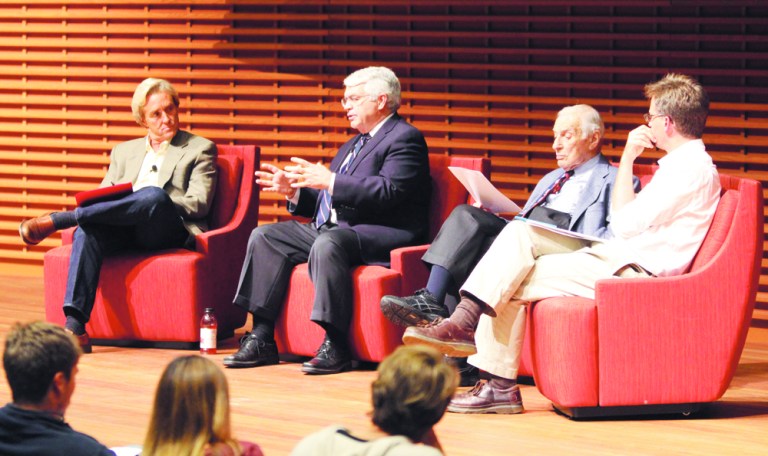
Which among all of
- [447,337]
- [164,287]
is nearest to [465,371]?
[447,337]

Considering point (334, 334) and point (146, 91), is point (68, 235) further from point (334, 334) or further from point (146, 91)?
point (334, 334)

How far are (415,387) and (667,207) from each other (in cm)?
238

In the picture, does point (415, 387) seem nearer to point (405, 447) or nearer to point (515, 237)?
point (405, 447)

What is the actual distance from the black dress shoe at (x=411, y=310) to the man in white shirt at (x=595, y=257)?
18cm

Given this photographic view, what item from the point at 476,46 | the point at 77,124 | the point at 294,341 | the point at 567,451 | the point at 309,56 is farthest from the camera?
the point at 77,124

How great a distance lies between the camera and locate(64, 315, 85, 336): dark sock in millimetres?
5566

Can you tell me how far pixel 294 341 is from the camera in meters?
5.46

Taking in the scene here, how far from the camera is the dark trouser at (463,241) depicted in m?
4.85

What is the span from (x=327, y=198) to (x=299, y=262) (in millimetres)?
333

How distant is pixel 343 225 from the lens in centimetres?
548

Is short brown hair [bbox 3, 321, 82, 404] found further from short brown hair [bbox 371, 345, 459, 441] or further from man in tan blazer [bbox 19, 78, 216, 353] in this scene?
man in tan blazer [bbox 19, 78, 216, 353]

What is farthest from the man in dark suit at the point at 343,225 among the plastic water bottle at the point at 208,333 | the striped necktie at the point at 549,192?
the striped necktie at the point at 549,192

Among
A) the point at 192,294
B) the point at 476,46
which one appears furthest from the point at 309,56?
the point at 192,294

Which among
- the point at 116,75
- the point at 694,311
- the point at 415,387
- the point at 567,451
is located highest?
the point at 116,75
